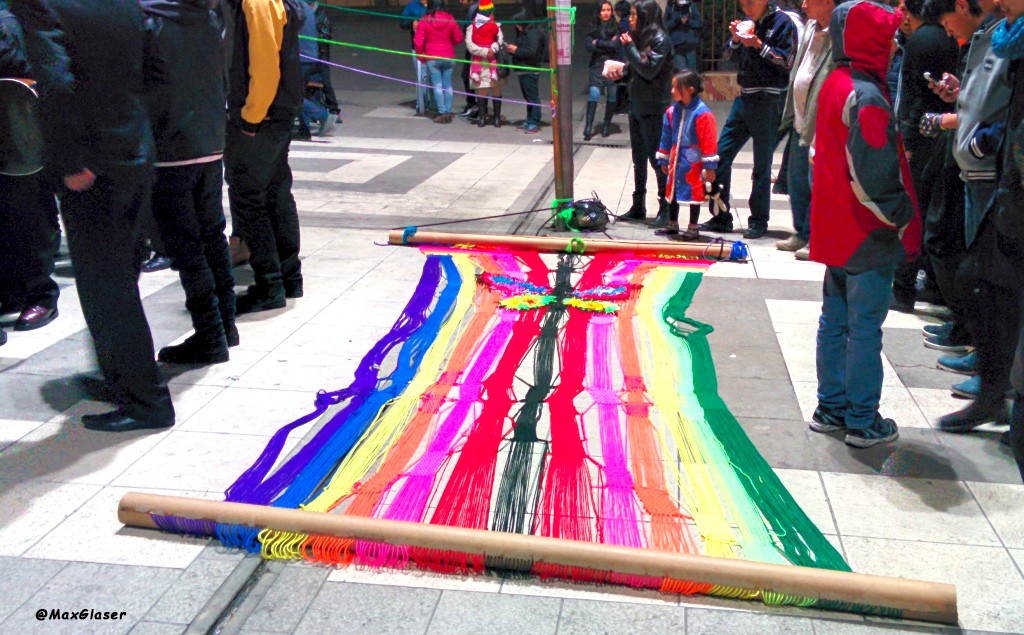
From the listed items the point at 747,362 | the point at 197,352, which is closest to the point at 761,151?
the point at 747,362

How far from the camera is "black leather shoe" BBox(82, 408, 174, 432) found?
3717 millimetres

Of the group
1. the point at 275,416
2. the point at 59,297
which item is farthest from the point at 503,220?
the point at 275,416

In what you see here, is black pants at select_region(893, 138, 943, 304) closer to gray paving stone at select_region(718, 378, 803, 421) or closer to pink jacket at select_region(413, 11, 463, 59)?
gray paving stone at select_region(718, 378, 803, 421)

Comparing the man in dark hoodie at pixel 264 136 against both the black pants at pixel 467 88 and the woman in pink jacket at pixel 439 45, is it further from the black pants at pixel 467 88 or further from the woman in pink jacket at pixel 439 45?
the black pants at pixel 467 88

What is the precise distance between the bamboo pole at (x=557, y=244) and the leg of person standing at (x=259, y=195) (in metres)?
1.20

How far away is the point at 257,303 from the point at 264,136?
873 mm

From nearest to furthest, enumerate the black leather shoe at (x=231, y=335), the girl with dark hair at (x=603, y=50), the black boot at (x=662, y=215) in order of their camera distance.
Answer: the black leather shoe at (x=231, y=335) → the black boot at (x=662, y=215) → the girl with dark hair at (x=603, y=50)

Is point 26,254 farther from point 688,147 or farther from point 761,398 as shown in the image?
point 688,147

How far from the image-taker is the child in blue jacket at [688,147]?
6.17 m

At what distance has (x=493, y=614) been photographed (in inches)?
103

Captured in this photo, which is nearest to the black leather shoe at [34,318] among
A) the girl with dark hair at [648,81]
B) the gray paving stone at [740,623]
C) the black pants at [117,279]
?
the black pants at [117,279]

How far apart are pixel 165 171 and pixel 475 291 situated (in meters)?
1.71

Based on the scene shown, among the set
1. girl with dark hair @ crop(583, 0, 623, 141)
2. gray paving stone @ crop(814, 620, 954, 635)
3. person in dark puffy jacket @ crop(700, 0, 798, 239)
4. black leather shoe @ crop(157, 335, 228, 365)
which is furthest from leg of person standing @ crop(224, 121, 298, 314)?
girl with dark hair @ crop(583, 0, 623, 141)

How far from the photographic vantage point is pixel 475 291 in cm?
519
